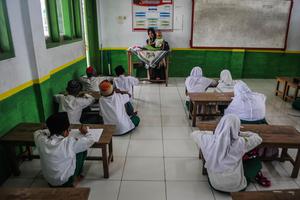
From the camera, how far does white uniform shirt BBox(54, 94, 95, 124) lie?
3557mm

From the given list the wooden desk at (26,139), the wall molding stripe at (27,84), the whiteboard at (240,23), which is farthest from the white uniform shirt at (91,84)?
the whiteboard at (240,23)

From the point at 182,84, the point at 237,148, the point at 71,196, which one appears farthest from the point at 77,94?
the point at 182,84

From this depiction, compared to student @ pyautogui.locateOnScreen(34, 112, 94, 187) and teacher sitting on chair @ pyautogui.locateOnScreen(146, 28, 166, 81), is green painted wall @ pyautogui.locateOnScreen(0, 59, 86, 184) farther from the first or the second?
teacher sitting on chair @ pyautogui.locateOnScreen(146, 28, 166, 81)

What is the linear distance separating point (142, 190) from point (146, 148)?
898 millimetres

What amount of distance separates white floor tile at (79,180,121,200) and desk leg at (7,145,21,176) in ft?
2.62

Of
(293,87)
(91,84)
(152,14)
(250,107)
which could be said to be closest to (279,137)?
(250,107)

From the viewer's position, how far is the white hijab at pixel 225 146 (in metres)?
2.33

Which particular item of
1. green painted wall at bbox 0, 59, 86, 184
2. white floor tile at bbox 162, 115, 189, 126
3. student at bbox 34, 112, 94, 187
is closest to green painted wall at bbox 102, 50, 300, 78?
green painted wall at bbox 0, 59, 86, 184

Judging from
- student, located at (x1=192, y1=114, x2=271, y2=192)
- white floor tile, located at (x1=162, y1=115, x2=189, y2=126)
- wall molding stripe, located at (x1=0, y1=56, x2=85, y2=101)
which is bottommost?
white floor tile, located at (x1=162, y1=115, x2=189, y2=126)

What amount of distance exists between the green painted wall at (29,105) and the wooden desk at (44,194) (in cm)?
113

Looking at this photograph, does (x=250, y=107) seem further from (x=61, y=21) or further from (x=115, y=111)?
(x=61, y=21)

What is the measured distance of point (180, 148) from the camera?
3502 mm

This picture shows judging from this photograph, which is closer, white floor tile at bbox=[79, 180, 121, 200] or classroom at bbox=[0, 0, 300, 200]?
classroom at bbox=[0, 0, 300, 200]

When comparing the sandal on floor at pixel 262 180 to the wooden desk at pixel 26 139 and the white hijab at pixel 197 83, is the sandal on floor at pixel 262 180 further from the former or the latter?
the white hijab at pixel 197 83
